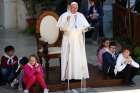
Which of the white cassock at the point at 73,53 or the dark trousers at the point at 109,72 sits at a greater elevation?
the white cassock at the point at 73,53

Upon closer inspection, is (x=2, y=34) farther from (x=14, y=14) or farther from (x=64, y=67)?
(x=64, y=67)

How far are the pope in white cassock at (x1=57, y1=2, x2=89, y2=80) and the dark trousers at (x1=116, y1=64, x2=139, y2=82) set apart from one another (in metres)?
0.82

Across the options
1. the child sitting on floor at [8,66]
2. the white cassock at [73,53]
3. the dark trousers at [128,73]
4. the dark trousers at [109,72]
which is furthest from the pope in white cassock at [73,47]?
the child sitting on floor at [8,66]

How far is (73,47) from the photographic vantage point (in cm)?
1089

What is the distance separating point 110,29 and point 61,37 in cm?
663

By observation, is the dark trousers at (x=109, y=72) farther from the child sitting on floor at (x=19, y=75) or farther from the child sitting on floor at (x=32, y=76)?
the child sitting on floor at (x=19, y=75)

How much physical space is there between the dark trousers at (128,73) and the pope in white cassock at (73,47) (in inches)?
32.2

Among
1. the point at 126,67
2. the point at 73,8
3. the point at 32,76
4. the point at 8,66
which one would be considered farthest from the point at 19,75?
the point at 126,67

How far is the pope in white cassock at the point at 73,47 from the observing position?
10742mm

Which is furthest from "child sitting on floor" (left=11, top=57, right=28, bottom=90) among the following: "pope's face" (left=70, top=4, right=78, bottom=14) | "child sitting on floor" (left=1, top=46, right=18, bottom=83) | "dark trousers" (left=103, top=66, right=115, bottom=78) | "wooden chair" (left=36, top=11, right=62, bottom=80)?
"dark trousers" (left=103, top=66, right=115, bottom=78)

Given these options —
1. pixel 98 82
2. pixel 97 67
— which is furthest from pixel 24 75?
pixel 97 67

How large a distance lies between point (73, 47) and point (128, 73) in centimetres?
128

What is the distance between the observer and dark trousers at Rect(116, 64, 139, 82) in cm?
1114

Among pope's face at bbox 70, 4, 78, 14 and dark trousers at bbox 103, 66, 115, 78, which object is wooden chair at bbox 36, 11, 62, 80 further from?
dark trousers at bbox 103, 66, 115, 78
